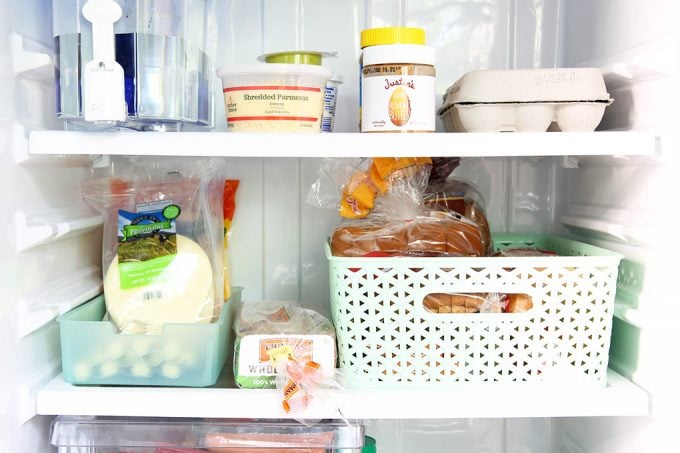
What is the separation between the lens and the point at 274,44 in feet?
4.03

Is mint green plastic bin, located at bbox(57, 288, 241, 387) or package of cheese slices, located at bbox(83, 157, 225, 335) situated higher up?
package of cheese slices, located at bbox(83, 157, 225, 335)

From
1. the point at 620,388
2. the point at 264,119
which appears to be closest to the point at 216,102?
the point at 264,119

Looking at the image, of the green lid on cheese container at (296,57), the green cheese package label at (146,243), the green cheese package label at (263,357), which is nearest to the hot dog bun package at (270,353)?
the green cheese package label at (263,357)

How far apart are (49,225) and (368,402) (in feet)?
1.51

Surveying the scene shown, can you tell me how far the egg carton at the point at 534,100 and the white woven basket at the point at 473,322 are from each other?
18 centimetres

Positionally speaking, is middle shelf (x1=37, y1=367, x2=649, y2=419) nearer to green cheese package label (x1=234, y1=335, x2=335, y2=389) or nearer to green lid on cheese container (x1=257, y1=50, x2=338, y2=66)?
green cheese package label (x1=234, y1=335, x2=335, y2=389)

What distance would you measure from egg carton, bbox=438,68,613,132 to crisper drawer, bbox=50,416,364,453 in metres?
0.44

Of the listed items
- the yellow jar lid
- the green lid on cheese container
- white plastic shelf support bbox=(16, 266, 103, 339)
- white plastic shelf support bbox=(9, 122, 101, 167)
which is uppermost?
the yellow jar lid

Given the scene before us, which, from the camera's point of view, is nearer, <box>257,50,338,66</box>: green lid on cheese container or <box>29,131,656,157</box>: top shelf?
<box>29,131,656,157</box>: top shelf

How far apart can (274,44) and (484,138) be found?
46cm

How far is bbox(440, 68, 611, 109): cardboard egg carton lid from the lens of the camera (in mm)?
978

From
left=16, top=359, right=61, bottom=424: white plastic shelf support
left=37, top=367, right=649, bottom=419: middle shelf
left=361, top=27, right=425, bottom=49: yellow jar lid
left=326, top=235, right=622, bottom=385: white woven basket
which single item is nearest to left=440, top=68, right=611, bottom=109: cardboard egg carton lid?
left=361, top=27, right=425, bottom=49: yellow jar lid

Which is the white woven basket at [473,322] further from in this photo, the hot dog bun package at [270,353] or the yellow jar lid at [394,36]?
the yellow jar lid at [394,36]

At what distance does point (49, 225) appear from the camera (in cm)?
97
